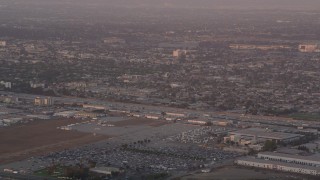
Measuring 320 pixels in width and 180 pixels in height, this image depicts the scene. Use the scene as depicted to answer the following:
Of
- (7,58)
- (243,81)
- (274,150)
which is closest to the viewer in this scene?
(274,150)

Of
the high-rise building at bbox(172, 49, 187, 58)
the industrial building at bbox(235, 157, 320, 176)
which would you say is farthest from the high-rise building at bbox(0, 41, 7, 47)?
the industrial building at bbox(235, 157, 320, 176)

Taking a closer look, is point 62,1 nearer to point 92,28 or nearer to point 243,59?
point 92,28

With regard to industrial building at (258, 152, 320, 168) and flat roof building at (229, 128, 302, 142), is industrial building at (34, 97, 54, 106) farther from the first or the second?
industrial building at (258, 152, 320, 168)

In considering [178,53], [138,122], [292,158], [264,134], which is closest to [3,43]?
[178,53]

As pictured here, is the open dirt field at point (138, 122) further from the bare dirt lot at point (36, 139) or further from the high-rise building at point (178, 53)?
the high-rise building at point (178, 53)

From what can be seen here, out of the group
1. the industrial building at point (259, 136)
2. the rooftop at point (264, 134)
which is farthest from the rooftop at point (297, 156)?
the rooftop at point (264, 134)

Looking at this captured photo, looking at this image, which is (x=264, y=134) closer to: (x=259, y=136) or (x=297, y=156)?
(x=259, y=136)

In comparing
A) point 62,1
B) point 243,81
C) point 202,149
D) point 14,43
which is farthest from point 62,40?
point 62,1

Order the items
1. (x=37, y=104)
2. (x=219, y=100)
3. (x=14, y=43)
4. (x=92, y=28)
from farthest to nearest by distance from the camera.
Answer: (x=92, y=28) < (x=14, y=43) < (x=219, y=100) < (x=37, y=104)
